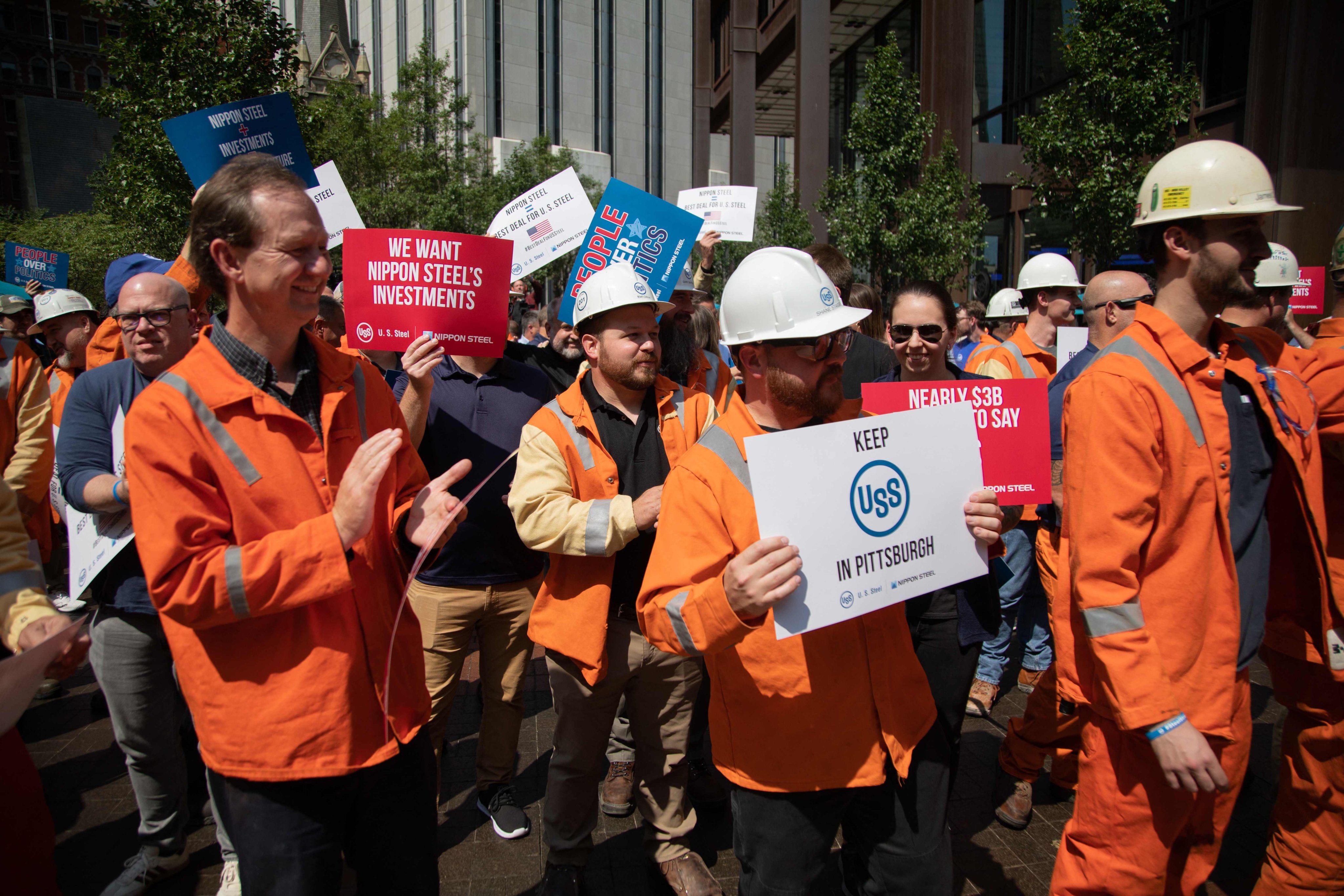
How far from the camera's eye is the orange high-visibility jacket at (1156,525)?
6.84 ft

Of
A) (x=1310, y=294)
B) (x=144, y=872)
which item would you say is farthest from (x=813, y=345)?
(x=1310, y=294)

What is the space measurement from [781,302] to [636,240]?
2170 millimetres

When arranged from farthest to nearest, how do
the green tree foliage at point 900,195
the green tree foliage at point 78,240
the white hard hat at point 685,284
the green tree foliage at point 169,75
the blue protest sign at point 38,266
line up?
the green tree foliage at point 78,240
the green tree foliage at point 900,195
the green tree foliage at point 169,75
the blue protest sign at point 38,266
the white hard hat at point 685,284

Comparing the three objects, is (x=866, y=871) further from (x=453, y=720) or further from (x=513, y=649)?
(x=453, y=720)

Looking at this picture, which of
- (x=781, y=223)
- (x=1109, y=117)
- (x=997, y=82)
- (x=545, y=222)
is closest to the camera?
(x=545, y=222)

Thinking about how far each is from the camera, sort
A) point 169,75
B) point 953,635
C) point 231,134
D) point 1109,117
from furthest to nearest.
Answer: point 169,75
point 1109,117
point 231,134
point 953,635

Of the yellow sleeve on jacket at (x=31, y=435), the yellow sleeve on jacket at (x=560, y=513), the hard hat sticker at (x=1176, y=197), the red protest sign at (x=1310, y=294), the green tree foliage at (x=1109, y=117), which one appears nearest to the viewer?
the hard hat sticker at (x=1176, y=197)

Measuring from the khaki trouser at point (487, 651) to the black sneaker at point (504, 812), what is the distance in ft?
0.15

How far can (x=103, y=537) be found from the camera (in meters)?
3.13

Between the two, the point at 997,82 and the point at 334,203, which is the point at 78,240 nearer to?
the point at 997,82

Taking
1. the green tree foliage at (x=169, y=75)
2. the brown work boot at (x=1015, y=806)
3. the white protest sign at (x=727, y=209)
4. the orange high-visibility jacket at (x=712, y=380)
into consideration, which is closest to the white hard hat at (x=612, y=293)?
the orange high-visibility jacket at (x=712, y=380)

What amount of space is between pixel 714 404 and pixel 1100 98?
862 cm

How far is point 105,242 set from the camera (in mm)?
36969

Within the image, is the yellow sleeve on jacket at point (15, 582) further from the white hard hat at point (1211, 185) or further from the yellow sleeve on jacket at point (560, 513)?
the white hard hat at point (1211, 185)
